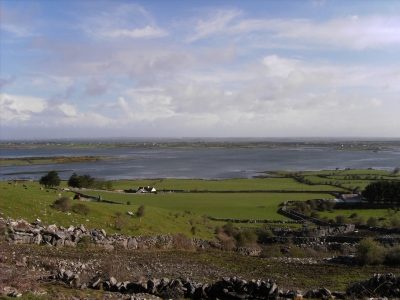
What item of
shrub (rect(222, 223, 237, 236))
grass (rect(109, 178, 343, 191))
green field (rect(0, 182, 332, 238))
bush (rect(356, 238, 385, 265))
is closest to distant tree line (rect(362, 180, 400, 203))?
grass (rect(109, 178, 343, 191))

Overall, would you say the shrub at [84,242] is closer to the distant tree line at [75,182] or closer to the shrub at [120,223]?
the shrub at [120,223]

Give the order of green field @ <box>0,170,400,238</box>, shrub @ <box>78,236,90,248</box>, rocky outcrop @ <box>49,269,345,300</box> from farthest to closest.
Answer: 1. green field @ <box>0,170,400,238</box>
2. shrub @ <box>78,236,90,248</box>
3. rocky outcrop @ <box>49,269,345,300</box>

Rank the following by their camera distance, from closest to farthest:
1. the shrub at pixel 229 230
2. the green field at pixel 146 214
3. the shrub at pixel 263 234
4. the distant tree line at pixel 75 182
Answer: the green field at pixel 146 214 → the shrub at pixel 229 230 → the shrub at pixel 263 234 → the distant tree line at pixel 75 182

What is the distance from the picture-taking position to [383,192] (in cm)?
5500

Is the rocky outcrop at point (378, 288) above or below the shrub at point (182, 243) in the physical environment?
above

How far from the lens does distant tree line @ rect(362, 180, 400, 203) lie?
5456cm

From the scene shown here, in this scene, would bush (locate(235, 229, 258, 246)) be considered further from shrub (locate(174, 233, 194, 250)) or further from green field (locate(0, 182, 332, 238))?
shrub (locate(174, 233, 194, 250))

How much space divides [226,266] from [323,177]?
78.7m

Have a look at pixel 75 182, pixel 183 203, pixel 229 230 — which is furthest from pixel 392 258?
pixel 75 182

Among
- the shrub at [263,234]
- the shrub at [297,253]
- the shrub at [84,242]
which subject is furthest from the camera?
the shrub at [263,234]

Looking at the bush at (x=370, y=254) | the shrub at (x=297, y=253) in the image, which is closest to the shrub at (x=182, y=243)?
the shrub at (x=297, y=253)

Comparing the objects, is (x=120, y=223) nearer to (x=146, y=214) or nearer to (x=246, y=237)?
(x=146, y=214)

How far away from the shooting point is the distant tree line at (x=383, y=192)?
54562 millimetres

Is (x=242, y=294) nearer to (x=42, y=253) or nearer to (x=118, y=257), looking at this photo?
(x=118, y=257)
